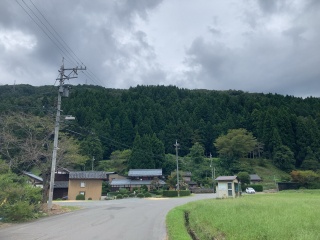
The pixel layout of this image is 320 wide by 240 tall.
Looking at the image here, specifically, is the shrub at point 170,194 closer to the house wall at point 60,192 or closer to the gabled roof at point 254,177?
the house wall at point 60,192

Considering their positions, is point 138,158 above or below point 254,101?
below

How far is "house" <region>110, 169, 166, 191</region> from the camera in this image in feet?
180

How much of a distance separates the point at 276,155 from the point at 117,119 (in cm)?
4547

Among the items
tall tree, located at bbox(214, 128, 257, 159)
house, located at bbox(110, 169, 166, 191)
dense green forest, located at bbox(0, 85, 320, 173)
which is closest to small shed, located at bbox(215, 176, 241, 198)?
house, located at bbox(110, 169, 166, 191)

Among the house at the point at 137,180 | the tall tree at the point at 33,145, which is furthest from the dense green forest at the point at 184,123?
the tall tree at the point at 33,145

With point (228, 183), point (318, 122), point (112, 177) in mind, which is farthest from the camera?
point (318, 122)

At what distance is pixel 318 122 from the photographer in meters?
80.6

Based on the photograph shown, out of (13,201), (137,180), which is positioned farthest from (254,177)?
(13,201)

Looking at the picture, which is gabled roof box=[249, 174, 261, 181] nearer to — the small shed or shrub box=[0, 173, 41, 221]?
the small shed

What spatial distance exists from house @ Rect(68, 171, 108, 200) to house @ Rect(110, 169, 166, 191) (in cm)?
1325

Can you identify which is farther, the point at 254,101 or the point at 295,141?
the point at 254,101

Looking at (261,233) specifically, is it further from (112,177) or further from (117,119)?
(117,119)

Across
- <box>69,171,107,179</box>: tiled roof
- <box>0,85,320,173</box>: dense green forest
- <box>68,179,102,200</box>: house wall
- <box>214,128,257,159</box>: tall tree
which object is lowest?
<box>68,179,102,200</box>: house wall

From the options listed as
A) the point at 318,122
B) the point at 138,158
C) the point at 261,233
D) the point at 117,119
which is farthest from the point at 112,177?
the point at 318,122
